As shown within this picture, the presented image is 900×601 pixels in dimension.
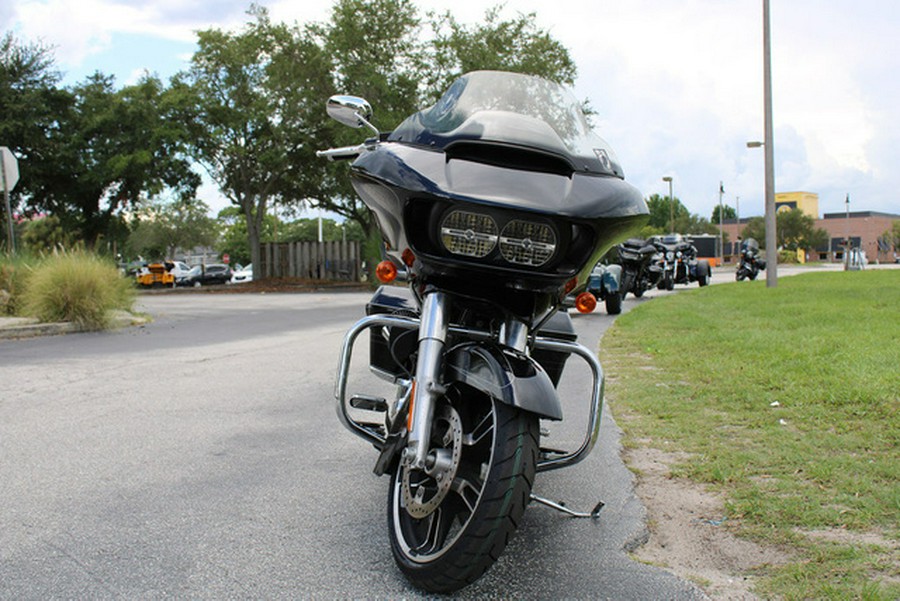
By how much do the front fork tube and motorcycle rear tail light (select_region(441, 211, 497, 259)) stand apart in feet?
0.74

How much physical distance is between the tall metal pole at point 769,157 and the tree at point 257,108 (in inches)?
754

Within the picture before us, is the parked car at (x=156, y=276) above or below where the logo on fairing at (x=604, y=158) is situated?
below

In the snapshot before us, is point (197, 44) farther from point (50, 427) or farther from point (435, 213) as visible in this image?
point (435, 213)

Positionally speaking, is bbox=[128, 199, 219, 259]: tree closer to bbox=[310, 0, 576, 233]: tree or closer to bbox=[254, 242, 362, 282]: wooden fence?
bbox=[254, 242, 362, 282]: wooden fence

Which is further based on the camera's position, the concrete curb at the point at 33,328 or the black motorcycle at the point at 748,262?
the black motorcycle at the point at 748,262

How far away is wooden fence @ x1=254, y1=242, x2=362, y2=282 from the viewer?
134 ft

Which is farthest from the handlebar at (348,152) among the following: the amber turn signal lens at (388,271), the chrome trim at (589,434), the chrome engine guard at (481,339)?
the chrome trim at (589,434)

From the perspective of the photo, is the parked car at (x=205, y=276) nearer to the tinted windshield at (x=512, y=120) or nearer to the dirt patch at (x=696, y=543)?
the dirt patch at (x=696, y=543)

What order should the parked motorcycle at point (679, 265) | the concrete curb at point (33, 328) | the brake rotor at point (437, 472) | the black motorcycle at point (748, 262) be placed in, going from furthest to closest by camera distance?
the black motorcycle at point (748, 262), the parked motorcycle at point (679, 265), the concrete curb at point (33, 328), the brake rotor at point (437, 472)

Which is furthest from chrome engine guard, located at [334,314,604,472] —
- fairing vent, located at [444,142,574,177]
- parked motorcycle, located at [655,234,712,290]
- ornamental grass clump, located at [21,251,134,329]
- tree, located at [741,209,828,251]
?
tree, located at [741,209,828,251]

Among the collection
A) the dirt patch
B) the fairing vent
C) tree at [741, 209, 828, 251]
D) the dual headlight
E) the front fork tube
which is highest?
tree at [741, 209, 828, 251]

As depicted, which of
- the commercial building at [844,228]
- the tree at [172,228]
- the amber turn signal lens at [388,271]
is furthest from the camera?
the commercial building at [844,228]

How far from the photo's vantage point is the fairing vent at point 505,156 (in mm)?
3035

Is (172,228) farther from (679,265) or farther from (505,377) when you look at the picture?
(505,377)
